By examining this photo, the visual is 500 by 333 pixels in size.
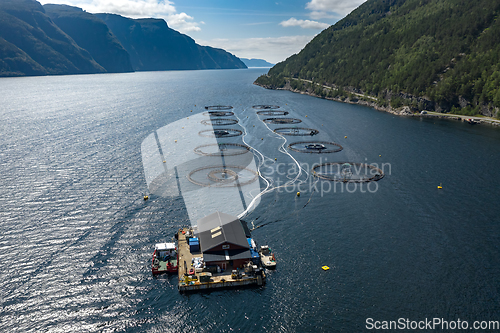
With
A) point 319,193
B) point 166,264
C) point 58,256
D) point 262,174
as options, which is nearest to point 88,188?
point 58,256

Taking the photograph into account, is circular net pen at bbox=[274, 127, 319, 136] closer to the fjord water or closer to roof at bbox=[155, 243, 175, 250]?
the fjord water

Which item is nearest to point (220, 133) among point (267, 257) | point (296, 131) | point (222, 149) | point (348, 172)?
point (222, 149)

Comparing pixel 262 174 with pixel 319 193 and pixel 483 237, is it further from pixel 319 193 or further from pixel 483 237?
pixel 483 237

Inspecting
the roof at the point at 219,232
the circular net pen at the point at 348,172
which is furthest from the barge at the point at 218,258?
the circular net pen at the point at 348,172

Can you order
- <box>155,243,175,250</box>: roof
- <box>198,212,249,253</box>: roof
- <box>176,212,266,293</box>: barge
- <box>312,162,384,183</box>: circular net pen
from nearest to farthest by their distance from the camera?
<box>176,212,266,293</box>: barge
<box>155,243,175,250</box>: roof
<box>198,212,249,253</box>: roof
<box>312,162,384,183</box>: circular net pen

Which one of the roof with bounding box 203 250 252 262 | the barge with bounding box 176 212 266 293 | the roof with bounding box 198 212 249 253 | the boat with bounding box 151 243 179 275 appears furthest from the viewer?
the roof with bounding box 198 212 249 253

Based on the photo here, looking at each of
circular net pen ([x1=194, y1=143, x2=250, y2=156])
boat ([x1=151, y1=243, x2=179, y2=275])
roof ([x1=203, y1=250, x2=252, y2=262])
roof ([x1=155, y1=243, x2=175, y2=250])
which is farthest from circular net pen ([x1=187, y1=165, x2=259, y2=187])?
roof ([x1=203, y1=250, x2=252, y2=262])

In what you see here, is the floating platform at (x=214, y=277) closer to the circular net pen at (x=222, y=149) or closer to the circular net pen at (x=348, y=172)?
the circular net pen at (x=348, y=172)
